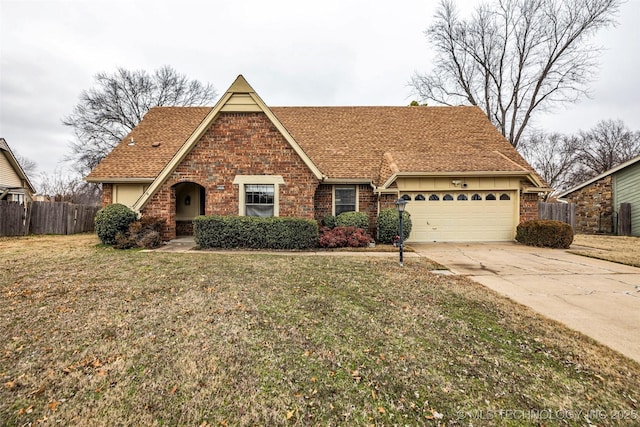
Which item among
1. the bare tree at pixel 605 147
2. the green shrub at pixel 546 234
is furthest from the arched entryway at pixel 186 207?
the bare tree at pixel 605 147

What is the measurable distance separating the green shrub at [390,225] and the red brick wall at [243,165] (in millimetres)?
2832

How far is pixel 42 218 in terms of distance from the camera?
13.7 meters

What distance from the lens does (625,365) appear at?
8.93 ft

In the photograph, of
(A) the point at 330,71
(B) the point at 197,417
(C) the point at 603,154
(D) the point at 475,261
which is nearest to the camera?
(B) the point at 197,417

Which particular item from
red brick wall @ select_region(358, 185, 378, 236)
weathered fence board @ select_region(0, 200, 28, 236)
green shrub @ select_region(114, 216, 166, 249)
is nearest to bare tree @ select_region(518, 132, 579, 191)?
red brick wall @ select_region(358, 185, 378, 236)

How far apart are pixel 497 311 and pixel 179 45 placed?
25.0 metres

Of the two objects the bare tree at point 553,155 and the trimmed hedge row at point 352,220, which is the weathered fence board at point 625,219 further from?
the bare tree at point 553,155

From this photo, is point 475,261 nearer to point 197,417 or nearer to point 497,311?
point 497,311

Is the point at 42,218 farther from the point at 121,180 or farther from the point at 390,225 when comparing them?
the point at 390,225

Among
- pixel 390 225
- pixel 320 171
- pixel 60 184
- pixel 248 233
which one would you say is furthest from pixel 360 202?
pixel 60 184

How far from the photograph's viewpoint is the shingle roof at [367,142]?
11.6 m

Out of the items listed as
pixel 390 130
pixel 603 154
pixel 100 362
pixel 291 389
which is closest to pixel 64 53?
pixel 390 130

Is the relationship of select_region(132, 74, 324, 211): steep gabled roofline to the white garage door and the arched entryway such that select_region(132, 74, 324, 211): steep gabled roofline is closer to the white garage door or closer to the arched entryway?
the arched entryway

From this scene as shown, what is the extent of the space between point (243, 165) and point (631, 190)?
70.0ft
